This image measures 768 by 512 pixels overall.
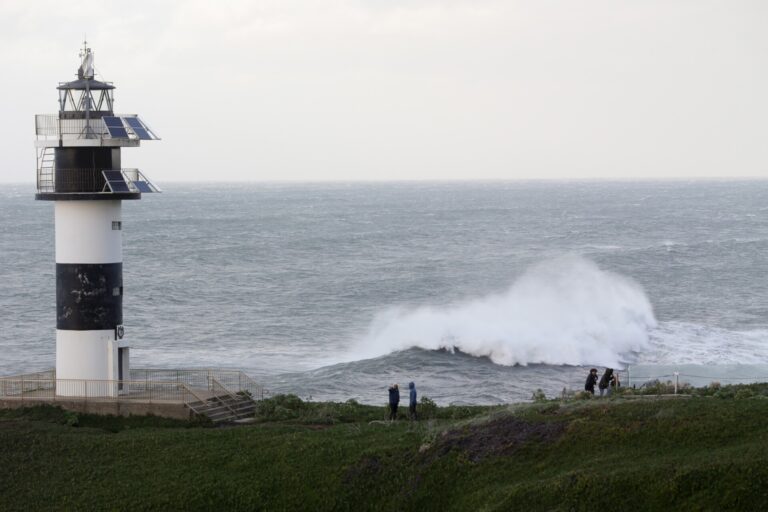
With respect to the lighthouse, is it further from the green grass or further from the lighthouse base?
the green grass

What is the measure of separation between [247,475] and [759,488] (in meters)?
8.36

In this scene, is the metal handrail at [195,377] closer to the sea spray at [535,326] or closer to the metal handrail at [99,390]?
the metal handrail at [99,390]

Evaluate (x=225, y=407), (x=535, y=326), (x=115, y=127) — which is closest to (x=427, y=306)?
(x=535, y=326)

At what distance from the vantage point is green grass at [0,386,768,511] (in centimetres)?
1540

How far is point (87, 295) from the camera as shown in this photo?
78.0 feet

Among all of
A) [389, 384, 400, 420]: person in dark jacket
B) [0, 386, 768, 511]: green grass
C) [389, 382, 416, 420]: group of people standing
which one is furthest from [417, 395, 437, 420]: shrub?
[0, 386, 768, 511]: green grass

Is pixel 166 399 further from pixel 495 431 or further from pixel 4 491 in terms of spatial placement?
pixel 495 431

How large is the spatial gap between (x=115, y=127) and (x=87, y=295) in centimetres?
369

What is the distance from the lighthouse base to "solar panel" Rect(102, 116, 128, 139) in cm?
429

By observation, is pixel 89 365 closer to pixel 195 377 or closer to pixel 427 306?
pixel 195 377

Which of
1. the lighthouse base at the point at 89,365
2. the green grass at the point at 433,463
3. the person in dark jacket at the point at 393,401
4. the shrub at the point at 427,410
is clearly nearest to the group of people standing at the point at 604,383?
the green grass at the point at 433,463

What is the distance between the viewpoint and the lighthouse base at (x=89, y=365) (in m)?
23.8

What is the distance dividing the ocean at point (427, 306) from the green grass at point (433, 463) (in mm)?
8039

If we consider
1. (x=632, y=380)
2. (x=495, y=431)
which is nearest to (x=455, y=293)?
(x=632, y=380)
